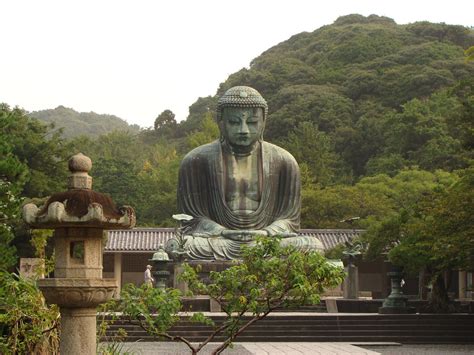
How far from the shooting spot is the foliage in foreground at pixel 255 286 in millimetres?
10320

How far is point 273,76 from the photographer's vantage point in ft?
230

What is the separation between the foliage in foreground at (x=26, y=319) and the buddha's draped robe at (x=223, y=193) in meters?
12.4

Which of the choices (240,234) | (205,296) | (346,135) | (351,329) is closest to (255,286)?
(351,329)

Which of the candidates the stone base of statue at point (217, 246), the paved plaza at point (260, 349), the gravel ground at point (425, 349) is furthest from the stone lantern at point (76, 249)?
the stone base of statue at point (217, 246)

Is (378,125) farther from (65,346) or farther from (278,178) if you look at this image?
(65,346)

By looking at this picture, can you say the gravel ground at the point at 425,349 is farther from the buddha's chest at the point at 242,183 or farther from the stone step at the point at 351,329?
the buddha's chest at the point at 242,183

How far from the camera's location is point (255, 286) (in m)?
10.6

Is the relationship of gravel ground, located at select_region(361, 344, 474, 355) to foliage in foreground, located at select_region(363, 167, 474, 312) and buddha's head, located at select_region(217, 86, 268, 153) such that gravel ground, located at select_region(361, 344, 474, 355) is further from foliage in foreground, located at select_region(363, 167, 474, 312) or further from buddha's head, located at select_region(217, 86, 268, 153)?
buddha's head, located at select_region(217, 86, 268, 153)

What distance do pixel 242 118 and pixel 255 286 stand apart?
1486 centimetres

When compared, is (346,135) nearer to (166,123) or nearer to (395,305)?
(166,123)

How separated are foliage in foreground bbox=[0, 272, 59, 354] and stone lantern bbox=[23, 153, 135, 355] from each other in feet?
6.28

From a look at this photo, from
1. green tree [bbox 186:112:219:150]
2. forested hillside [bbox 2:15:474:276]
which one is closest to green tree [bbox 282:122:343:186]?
forested hillside [bbox 2:15:474:276]

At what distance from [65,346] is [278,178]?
1645 cm

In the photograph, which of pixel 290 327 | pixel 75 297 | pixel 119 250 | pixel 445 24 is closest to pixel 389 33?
pixel 445 24
